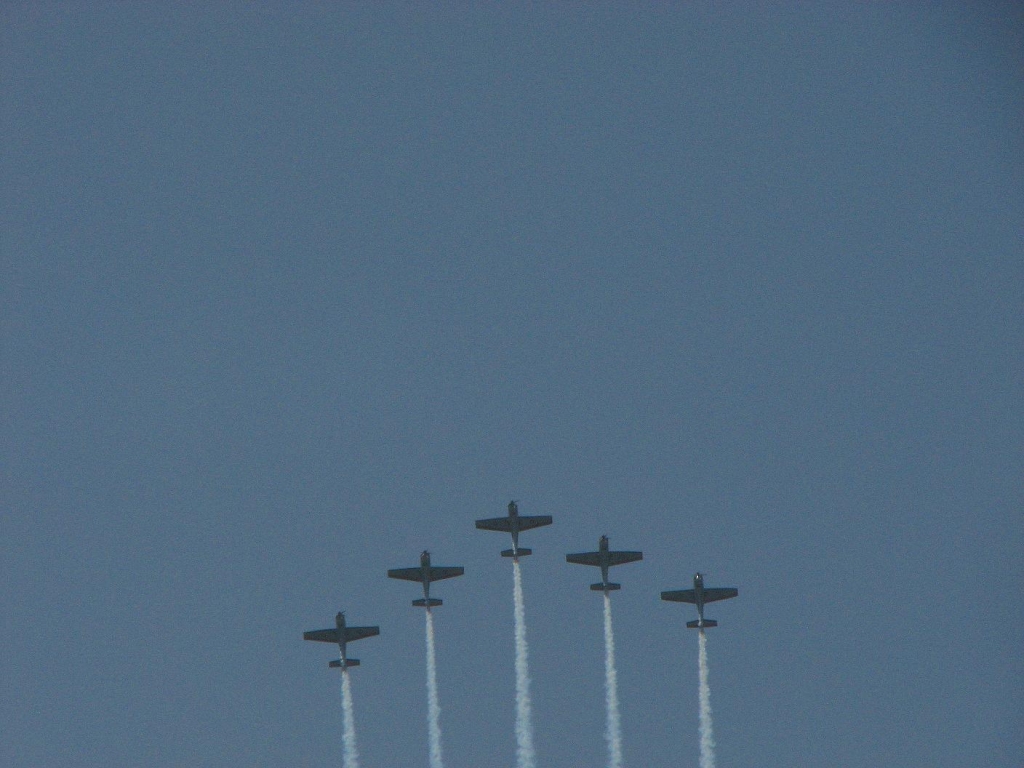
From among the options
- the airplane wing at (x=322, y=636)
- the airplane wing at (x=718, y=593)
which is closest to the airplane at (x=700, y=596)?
the airplane wing at (x=718, y=593)

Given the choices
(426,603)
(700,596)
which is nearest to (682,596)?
(700,596)

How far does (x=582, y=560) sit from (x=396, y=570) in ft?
53.3

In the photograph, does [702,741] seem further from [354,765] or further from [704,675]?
[354,765]

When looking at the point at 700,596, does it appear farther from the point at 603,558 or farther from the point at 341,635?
the point at 341,635

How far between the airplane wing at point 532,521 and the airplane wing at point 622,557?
25.0 ft

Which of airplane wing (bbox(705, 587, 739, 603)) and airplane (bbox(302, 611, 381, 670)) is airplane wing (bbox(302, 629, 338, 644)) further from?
airplane wing (bbox(705, 587, 739, 603))

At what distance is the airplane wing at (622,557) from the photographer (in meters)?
137

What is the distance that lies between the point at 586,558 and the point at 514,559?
643 cm

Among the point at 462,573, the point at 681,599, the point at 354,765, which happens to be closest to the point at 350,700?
the point at 354,765

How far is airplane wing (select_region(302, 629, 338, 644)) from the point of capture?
136000mm

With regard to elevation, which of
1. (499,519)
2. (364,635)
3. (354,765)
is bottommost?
(354,765)

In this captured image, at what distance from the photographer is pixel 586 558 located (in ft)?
449

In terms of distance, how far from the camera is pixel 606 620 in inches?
5694

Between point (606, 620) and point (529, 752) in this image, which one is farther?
point (606, 620)
